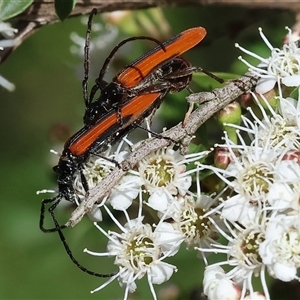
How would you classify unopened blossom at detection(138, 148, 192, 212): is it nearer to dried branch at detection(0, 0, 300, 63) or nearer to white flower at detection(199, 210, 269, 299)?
white flower at detection(199, 210, 269, 299)

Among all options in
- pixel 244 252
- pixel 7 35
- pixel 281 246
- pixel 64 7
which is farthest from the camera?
pixel 7 35

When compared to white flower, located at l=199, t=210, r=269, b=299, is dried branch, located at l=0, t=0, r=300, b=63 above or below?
above

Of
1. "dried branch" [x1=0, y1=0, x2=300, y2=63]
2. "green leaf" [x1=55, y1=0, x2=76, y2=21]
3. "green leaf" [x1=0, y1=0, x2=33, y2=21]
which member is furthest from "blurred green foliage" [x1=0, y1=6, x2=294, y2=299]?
"green leaf" [x1=0, y1=0, x2=33, y2=21]

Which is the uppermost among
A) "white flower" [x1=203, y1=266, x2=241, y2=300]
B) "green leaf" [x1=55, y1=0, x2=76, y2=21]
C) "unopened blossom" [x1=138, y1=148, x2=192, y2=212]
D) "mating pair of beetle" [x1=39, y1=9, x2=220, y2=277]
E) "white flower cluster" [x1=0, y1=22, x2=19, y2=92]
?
"white flower cluster" [x1=0, y1=22, x2=19, y2=92]

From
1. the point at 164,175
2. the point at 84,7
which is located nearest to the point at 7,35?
the point at 84,7

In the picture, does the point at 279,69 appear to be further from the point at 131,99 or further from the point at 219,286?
the point at 219,286

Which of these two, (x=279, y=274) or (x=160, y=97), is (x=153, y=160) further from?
(x=279, y=274)

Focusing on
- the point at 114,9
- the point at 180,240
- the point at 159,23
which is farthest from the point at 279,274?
the point at 159,23
